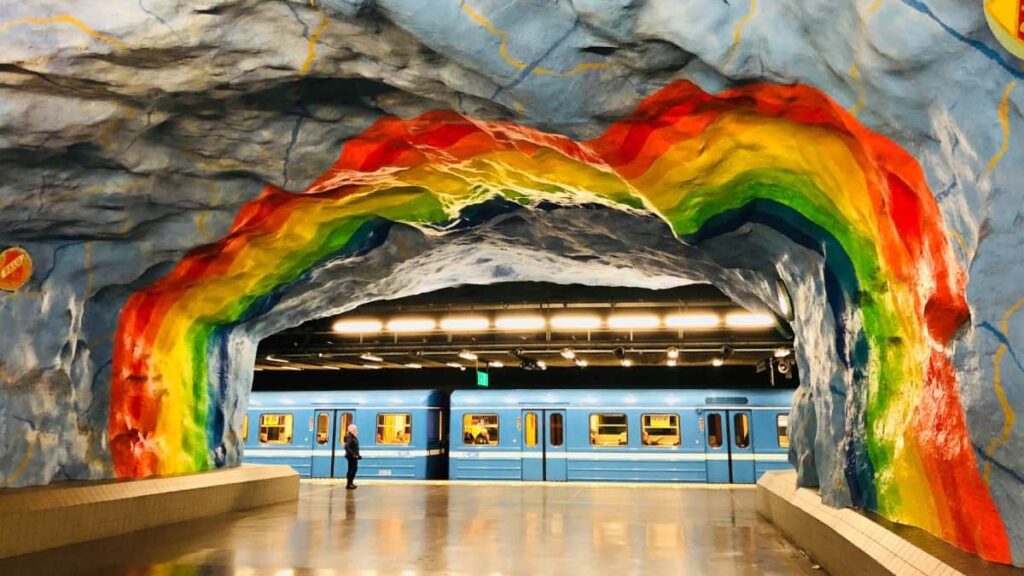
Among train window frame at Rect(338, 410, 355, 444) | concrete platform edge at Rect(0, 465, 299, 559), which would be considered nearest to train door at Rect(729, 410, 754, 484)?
train window frame at Rect(338, 410, 355, 444)

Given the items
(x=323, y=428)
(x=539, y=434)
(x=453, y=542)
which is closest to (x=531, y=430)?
(x=539, y=434)

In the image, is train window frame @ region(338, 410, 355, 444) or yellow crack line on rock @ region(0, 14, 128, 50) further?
train window frame @ region(338, 410, 355, 444)

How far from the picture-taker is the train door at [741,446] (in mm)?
14711

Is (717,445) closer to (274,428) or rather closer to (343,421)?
(343,421)

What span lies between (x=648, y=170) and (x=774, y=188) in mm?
1033

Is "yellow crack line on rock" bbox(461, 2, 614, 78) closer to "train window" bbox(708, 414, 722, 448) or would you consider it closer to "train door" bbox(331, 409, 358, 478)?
"train window" bbox(708, 414, 722, 448)

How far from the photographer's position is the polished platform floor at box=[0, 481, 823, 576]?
5.93 meters

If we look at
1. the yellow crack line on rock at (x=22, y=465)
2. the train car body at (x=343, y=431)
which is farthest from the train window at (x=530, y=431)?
the yellow crack line on rock at (x=22, y=465)

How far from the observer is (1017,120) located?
324 cm

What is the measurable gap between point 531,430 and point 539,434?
0.18m

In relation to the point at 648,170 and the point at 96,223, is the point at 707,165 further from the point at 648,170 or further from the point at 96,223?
the point at 96,223

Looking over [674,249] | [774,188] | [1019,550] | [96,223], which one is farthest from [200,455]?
[1019,550]

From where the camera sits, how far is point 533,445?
1529cm

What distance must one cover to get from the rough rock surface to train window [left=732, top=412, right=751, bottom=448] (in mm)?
6665
